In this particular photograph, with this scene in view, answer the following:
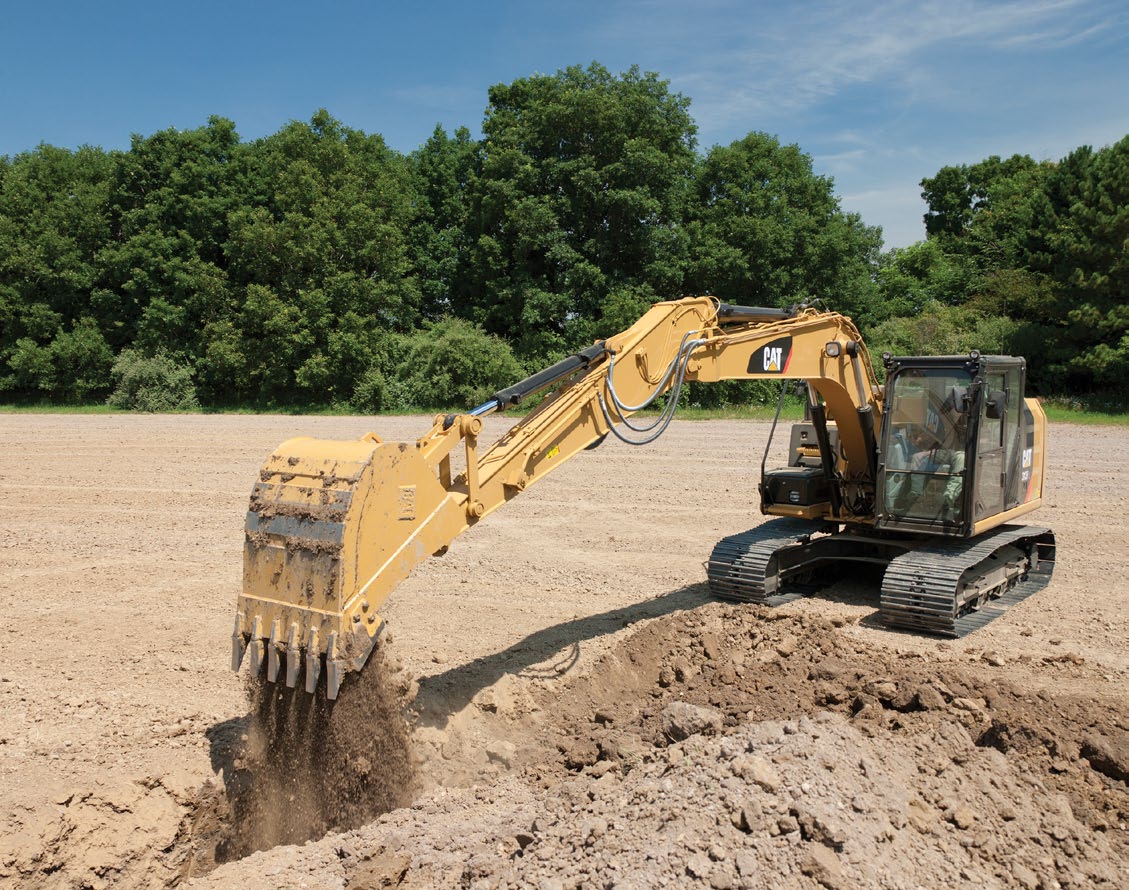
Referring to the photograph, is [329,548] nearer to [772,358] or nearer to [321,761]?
[321,761]

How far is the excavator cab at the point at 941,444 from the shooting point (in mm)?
8438

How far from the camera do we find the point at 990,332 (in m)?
34.8

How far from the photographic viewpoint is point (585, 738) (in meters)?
6.43

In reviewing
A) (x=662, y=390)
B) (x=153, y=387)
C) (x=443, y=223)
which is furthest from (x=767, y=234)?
(x=662, y=390)

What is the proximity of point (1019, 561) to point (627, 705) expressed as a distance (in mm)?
5437

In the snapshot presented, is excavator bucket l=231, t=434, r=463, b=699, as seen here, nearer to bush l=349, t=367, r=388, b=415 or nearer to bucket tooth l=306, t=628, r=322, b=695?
bucket tooth l=306, t=628, r=322, b=695

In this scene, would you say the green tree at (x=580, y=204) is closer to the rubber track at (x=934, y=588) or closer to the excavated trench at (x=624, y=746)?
the rubber track at (x=934, y=588)

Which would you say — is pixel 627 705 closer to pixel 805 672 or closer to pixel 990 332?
pixel 805 672

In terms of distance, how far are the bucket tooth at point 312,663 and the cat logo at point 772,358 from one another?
4263mm

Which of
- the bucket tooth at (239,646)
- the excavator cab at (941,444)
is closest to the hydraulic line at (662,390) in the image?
the excavator cab at (941,444)

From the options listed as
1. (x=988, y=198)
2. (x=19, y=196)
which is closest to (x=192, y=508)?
(x=19, y=196)

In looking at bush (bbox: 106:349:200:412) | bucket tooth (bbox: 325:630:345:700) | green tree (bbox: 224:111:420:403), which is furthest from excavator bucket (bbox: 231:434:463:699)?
bush (bbox: 106:349:200:412)

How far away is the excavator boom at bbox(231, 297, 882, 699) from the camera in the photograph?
5.06 meters

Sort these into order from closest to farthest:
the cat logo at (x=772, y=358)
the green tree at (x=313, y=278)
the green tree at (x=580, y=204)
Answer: the cat logo at (x=772, y=358) < the green tree at (x=580, y=204) < the green tree at (x=313, y=278)
